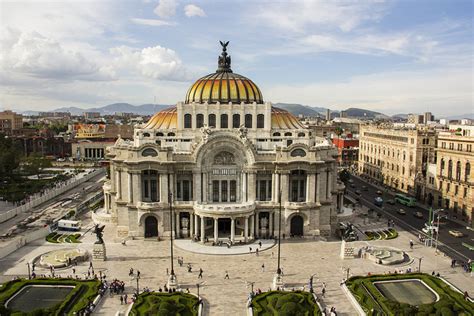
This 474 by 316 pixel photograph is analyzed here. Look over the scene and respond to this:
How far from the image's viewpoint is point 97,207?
93.5m

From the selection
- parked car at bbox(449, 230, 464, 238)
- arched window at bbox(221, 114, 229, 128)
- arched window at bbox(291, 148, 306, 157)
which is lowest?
parked car at bbox(449, 230, 464, 238)

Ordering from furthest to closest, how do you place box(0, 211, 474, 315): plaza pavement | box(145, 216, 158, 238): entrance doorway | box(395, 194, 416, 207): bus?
box(395, 194, 416, 207): bus → box(145, 216, 158, 238): entrance doorway → box(0, 211, 474, 315): plaza pavement

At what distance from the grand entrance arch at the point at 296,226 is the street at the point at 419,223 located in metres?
21.7

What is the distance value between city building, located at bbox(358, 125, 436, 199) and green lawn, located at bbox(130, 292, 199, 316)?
244 feet

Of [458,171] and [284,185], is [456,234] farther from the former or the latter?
[284,185]

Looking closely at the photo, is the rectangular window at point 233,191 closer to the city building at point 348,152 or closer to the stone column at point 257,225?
the stone column at point 257,225

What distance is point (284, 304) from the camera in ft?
145

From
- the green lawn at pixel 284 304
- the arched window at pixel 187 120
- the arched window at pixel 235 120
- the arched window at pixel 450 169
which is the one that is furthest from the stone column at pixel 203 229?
the arched window at pixel 450 169

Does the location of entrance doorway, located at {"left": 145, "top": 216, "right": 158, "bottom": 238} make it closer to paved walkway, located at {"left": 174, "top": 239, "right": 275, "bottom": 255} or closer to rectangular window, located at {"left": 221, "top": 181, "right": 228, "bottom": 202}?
paved walkway, located at {"left": 174, "top": 239, "right": 275, "bottom": 255}

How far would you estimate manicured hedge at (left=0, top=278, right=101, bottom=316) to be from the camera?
43.8 meters

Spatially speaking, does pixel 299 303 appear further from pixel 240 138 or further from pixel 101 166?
pixel 101 166

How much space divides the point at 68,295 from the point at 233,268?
2135cm

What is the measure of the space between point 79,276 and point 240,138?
104ft

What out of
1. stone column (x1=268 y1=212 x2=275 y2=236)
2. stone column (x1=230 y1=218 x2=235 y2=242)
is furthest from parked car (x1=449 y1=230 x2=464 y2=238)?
stone column (x1=230 y1=218 x2=235 y2=242)
